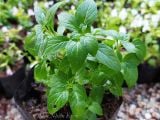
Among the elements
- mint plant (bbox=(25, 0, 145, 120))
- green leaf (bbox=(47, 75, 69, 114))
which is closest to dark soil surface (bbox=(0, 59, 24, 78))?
mint plant (bbox=(25, 0, 145, 120))

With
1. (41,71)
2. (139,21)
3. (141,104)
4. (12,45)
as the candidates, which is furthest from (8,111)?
(139,21)

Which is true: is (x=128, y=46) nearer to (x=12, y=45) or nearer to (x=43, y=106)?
(x=43, y=106)

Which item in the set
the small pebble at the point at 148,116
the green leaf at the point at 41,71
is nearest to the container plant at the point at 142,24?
the small pebble at the point at 148,116

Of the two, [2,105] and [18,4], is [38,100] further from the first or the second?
[18,4]

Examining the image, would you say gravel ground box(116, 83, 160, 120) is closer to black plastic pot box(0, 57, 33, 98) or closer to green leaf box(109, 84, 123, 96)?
green leaf box(109, 84, 123, 96)

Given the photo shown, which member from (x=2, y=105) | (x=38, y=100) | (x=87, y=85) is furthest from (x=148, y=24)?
(x=2, y=105)

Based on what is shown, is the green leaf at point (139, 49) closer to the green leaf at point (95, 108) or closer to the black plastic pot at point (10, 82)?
the green leaf at point (95, 108)

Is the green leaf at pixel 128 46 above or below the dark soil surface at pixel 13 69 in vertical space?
above
